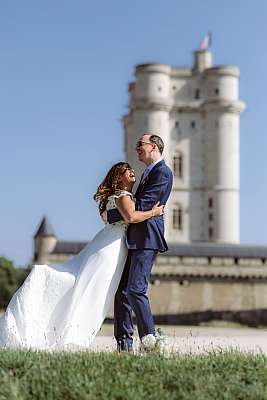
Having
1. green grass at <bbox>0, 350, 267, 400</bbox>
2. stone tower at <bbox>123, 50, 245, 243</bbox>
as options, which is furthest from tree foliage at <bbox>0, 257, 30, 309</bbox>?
green grass at <bbox>0, 350, 267, 400</bbox>

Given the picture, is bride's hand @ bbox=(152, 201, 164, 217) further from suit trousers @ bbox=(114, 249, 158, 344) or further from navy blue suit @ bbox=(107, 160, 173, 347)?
suit trousers @ bbox=(114, 249, 158, 344)

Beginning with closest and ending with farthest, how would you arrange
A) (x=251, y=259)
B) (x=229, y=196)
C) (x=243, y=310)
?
1. (x=243, y=310)
2. (x=251, y=259)
3. (x=229, y=196)

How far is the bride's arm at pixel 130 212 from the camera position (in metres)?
9.00

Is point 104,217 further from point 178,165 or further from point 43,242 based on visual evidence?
point 178,165

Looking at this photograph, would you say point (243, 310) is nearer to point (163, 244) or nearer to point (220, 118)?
point (220, 118)

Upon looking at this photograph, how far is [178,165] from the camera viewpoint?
2574 inches

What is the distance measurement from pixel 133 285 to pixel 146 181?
995 mm

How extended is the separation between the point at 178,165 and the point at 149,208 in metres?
56.4

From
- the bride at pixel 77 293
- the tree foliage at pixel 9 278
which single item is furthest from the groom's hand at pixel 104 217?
the tree foliage at pixel 9 278

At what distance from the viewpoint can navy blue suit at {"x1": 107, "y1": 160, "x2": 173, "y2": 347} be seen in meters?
8.98

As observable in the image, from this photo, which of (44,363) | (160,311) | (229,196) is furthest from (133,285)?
(229,196)

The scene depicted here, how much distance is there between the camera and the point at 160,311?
47.5m

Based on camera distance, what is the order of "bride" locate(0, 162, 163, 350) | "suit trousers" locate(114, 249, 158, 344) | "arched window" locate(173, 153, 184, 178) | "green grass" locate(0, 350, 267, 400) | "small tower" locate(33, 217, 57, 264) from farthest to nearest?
"arched window" locate(173, 153, 184, 178)
"small tower" locate(33, 217, 57, 264)
"bride" locate(0, 162, 163, 350)
"suit trousers" locate(114, 249, 158, 344)
"green grass" locate(0, 350, 267, 400)

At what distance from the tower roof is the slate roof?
600 cm
